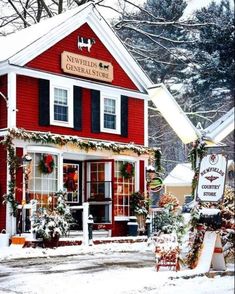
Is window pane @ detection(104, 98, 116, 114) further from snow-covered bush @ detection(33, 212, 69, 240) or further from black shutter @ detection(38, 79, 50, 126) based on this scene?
snow-covered bush @ detection(33, 212, 69, 240)

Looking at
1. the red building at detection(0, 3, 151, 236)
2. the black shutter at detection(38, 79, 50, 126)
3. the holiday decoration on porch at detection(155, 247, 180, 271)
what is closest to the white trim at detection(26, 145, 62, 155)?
the red building at detection(0, 3, 151, 236)

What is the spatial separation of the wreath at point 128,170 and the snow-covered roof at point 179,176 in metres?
6.77

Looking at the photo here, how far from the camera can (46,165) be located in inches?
296

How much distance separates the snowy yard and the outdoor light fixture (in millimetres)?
337

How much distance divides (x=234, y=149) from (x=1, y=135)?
636 cm

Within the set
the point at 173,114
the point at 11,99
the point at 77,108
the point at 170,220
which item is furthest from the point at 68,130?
the point at 173,114

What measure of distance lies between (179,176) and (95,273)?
6.59 ft

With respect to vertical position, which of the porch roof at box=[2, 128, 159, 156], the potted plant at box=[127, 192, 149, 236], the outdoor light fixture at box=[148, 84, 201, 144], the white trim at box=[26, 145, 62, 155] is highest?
the porch roof at box=[2, 128, 159, 156]

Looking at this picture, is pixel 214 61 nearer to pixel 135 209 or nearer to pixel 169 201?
pixel 169 201

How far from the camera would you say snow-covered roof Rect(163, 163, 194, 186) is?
148 centimetres

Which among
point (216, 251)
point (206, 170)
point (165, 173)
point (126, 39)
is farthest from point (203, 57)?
point (216, 251)

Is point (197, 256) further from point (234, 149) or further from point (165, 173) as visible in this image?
point (234, 149)

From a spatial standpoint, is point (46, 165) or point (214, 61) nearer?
point (214, 61)

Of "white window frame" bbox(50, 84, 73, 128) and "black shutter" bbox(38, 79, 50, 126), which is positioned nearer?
"black shutter" bbox(38, 79, 50, 126)
